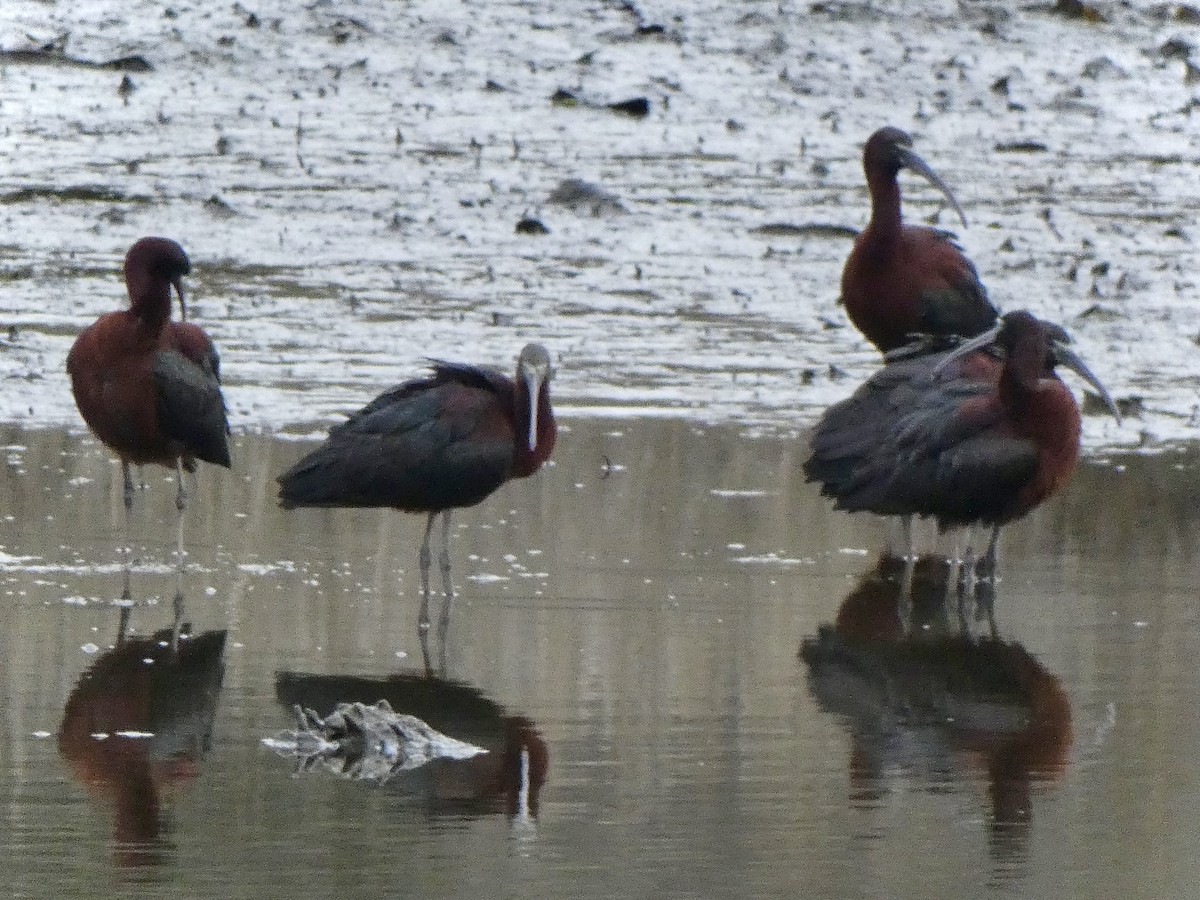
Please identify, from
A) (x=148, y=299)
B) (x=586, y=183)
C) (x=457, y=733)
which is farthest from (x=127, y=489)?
(x=586, y=183)

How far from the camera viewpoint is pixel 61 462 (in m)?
10.5

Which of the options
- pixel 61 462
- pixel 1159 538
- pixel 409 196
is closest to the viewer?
pixel 1159 538

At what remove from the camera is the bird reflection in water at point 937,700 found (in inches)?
270

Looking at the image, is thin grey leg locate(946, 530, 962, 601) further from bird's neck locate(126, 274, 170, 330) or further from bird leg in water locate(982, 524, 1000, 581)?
bird's neck locate(126, 274, 170, 330)

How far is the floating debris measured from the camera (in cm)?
678

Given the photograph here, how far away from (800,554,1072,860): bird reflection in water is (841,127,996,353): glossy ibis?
2.81m

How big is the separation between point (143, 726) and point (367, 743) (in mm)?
661

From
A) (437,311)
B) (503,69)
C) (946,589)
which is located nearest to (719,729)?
(946,589)

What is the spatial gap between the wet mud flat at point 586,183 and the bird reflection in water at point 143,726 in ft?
11.5

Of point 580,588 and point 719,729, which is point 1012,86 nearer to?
point 580,588

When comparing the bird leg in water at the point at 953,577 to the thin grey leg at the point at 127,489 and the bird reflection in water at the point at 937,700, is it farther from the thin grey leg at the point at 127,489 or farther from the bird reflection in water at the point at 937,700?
the thin grey leg at the point at 127,489

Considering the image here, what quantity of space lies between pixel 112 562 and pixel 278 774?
2.53 meters

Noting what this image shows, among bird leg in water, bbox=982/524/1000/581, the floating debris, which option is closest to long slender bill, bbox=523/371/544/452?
bird leg in water, bbox=982/524/1000/581

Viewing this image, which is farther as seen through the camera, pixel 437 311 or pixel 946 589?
pixel 437 311
